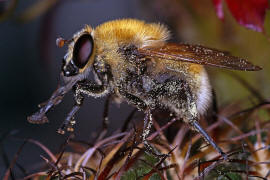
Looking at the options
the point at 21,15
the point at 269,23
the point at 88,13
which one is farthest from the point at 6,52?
the point at 269,23

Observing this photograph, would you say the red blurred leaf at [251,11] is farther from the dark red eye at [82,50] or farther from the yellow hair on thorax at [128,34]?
the dark red eye at [82,50]

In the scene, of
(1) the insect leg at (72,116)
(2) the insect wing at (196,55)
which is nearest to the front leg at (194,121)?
(2) the insect wing at (196,55)

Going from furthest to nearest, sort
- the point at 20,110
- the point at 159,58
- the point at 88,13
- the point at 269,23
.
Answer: the point at 88,13 < the point at 20,110 < the point at 269,23 < the point at 159,58

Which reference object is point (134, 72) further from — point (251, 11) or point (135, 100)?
point (251, 11)

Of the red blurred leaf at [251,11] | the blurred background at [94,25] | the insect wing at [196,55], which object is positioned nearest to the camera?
the insect wing at [196,55]

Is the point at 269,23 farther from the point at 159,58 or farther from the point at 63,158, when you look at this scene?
the point at 63,158

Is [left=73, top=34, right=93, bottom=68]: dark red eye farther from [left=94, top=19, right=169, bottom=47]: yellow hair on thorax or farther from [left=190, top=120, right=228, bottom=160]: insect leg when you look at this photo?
[left=190, top=120, right=228, bottom=160]: insect leg

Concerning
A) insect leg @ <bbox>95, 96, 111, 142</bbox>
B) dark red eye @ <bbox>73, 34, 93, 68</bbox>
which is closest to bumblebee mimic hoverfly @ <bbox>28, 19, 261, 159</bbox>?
dark red eye @ <bbox>73, 34, 93, 68</bbox>
